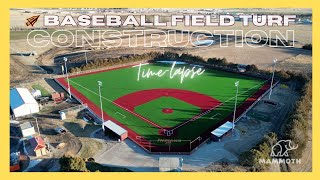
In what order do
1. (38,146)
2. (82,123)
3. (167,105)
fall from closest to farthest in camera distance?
(38,146), (82,123), (167,105)

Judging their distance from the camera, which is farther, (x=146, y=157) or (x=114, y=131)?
(x=114, y=131)

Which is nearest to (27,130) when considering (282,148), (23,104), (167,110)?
(23,104)

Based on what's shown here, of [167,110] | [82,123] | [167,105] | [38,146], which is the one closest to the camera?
[38,146]

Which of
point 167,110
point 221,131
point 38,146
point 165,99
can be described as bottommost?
point 38,146

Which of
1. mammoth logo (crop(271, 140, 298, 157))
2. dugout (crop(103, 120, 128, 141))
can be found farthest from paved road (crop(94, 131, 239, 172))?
mammoth logo (crop(271, 140, 298, 157))

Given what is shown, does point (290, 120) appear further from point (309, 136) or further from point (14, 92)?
point (14, 92)

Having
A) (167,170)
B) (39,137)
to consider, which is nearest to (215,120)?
(167,170)

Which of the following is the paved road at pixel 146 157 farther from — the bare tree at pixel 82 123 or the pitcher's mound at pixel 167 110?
the pitcher's mound at pixel 167 110

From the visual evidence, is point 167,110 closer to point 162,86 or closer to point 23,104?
point 162,86
